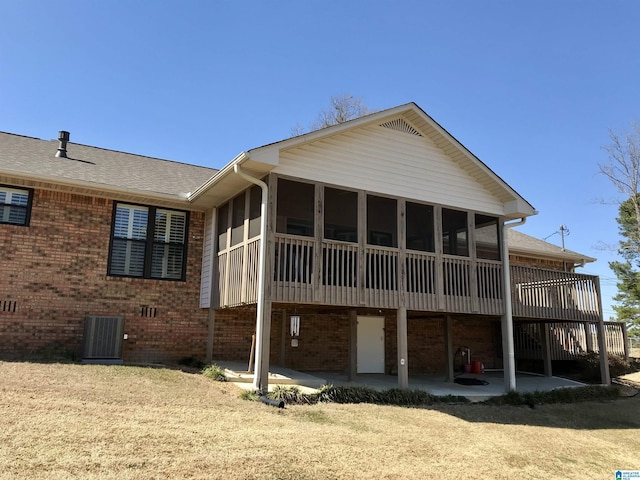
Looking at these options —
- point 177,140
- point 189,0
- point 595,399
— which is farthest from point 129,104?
point 595,399

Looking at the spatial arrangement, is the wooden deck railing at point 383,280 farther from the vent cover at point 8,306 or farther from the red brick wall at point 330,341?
the vent cover at point 8,306

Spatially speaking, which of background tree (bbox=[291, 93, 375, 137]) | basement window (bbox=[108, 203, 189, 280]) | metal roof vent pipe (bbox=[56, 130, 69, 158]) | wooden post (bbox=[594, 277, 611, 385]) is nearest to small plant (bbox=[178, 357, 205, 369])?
basement window (bbox=[108, 203, 189, 280])

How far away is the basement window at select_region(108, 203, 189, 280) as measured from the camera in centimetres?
1178

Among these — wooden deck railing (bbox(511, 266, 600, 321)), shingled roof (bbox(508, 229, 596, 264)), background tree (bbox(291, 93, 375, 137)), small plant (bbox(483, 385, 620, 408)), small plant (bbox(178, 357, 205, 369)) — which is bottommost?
small plant (bbox(483, 385, 620, 408))

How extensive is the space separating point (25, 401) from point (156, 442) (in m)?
2.32

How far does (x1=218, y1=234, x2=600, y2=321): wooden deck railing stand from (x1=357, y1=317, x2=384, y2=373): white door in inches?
134

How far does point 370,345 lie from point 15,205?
31.2ft

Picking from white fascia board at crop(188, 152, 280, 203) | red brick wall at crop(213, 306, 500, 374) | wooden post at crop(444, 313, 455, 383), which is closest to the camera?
white fascia board at crop(188, 152, 280, 203)

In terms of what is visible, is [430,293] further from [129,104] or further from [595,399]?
[129,104]

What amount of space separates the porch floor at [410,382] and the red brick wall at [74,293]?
1603mm

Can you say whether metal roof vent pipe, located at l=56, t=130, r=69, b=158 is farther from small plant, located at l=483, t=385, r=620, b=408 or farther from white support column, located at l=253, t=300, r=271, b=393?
small plant, located at l=483, t=385, r=620, b=408

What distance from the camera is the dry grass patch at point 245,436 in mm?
4910

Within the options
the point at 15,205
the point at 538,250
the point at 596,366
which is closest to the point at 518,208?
the point at 538,250

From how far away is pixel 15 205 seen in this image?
10922 mm
